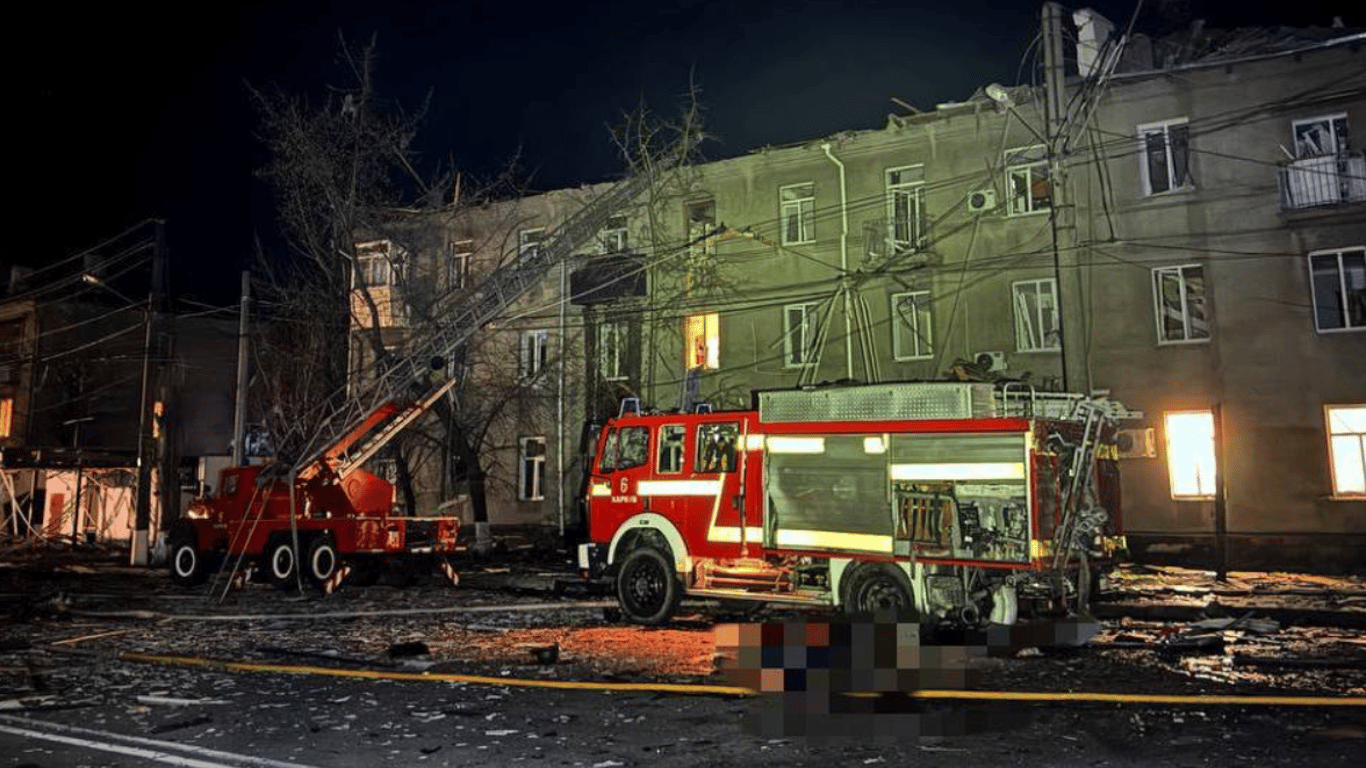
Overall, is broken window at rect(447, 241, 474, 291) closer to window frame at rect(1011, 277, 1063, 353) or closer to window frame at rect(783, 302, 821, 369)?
window frame at rect(783, 302, 821, 369)

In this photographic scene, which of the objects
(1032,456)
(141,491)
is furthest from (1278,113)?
(141,491)

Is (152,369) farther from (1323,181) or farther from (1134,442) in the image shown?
(1323,181)

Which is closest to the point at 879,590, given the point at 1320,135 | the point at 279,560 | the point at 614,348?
the point at 279,560

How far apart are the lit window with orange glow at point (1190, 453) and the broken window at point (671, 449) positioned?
1305 cm

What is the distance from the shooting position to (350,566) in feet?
57.9

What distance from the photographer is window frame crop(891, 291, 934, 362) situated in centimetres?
2283

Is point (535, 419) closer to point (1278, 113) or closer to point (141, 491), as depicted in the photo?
point (141, 491)

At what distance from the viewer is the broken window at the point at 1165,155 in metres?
20.4

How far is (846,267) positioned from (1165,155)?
7743 mm

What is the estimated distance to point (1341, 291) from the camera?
62.0 ft

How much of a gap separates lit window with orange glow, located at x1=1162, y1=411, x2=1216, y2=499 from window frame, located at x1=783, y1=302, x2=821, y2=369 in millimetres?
8595

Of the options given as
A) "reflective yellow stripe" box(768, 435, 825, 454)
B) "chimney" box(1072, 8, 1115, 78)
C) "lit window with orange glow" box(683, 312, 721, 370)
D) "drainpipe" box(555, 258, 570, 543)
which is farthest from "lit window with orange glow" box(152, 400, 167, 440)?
"chimney" box(1072, 8, 1115, 78)

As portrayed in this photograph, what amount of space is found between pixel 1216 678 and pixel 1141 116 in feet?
53.3

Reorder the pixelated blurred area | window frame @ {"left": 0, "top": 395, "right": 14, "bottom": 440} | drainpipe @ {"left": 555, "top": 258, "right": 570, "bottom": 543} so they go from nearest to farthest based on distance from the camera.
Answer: the pixelated blurred area, drainpipe @ {"left": 555, "top": 258, "right": 570, "bottom": 543}, window frame @ {"left": 0, "top": 395, "right": 14, "bottom": 440}
